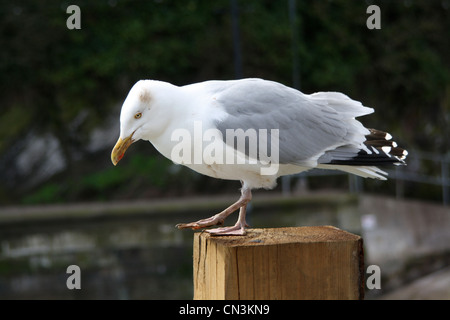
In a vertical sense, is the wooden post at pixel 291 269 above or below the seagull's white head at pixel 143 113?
below

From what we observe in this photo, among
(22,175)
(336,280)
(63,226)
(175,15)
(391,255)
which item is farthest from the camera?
(175,15)

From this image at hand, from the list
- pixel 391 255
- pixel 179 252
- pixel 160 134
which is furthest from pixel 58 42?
pixel 160 134

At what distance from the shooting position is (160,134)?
7.16 feet

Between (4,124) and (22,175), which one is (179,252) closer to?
(22,175)

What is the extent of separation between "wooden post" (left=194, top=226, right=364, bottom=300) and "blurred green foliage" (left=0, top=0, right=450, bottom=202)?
744 centimetres

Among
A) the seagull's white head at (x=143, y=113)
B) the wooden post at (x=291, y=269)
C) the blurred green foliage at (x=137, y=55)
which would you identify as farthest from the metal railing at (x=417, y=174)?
the wooden post at (x=291, y=269)

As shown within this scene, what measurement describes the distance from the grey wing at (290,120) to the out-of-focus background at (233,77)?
5135 millimetres

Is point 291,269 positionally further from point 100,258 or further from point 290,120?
point 100,258

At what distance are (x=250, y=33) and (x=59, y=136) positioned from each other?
3.48 m

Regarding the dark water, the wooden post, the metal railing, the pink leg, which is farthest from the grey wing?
the metal railing

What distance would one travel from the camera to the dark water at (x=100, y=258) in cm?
671

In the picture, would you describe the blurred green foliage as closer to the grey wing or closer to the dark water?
the dark water

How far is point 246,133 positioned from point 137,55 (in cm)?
783

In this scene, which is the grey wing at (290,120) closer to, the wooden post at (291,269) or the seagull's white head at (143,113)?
the seagull's white head at (143,113)
